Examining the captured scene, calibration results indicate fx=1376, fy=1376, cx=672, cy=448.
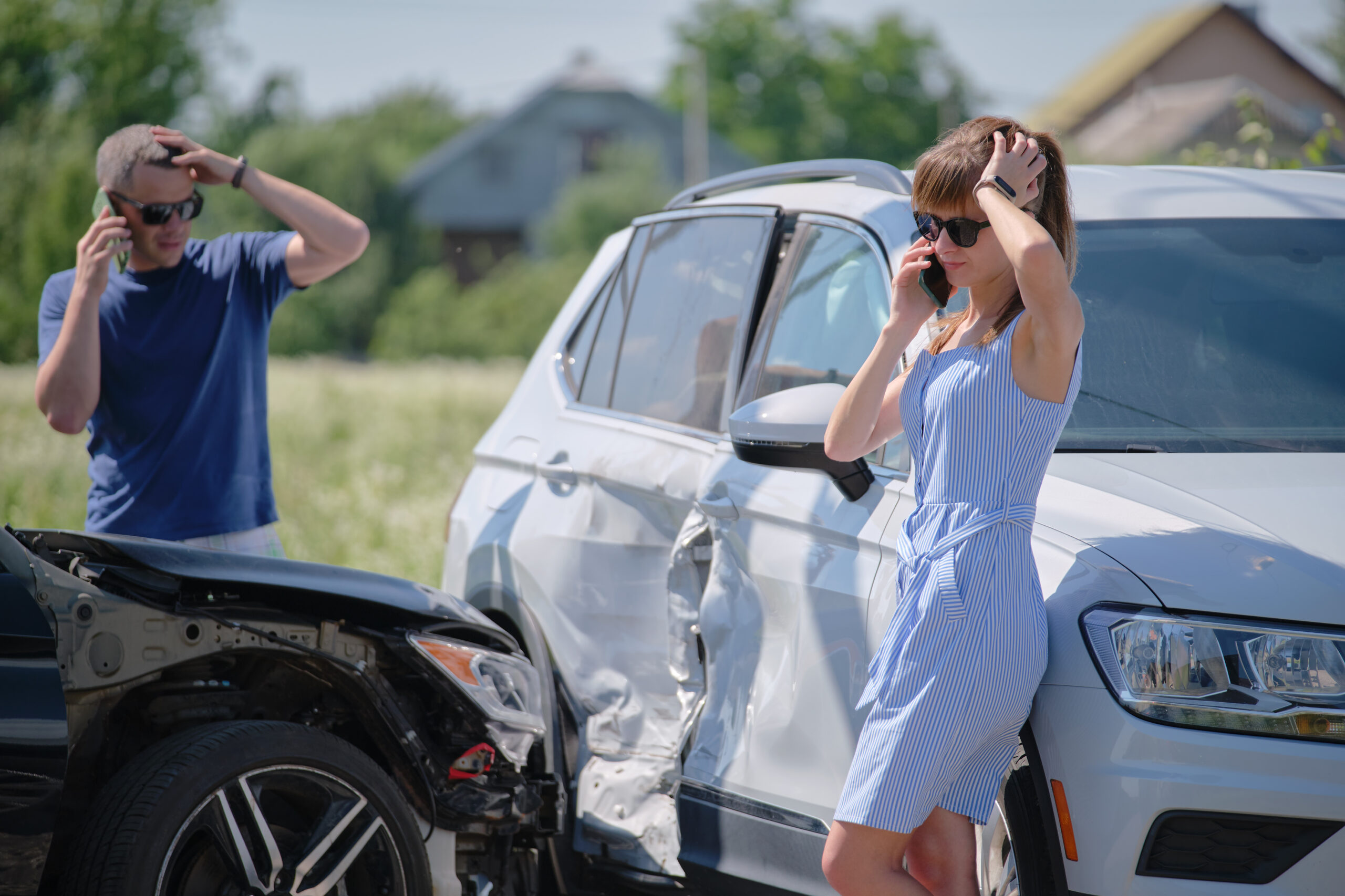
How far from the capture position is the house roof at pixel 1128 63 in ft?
188

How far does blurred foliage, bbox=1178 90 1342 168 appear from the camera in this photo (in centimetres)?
661

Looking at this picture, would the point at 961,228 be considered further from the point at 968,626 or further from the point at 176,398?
the point at 176,398

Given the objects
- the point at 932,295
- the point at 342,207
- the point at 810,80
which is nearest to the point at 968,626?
the point at 932,295

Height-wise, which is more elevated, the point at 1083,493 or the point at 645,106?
the point at 645,106

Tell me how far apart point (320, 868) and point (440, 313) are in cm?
4849

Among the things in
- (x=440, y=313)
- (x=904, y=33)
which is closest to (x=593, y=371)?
(x=440, y=313)

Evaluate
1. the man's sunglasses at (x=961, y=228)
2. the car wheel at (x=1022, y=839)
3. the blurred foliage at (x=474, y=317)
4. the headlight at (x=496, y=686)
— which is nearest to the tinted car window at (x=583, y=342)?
the headlight at (x=496, y=686)

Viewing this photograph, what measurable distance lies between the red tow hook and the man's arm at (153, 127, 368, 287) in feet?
4.81

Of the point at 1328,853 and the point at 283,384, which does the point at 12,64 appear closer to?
the point at 283,384

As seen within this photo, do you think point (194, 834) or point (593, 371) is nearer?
point (194, 834)

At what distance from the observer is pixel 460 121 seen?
95.4 m

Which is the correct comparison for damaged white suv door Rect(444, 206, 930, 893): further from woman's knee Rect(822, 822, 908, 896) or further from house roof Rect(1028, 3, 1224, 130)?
house roof Rect(1028, 3, 1224, 130)

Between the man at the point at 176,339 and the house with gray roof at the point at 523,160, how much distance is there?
204 feet

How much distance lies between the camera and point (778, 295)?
362 cm
